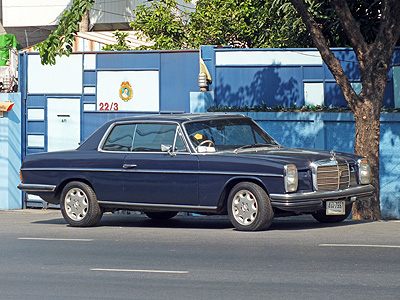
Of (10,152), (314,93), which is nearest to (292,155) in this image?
(314,93)

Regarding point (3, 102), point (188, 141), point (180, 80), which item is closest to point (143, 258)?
point (188, 141)

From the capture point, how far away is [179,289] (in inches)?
307

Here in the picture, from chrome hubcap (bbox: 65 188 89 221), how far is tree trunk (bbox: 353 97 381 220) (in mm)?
4461

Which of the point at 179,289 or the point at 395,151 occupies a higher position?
the point at 395,151

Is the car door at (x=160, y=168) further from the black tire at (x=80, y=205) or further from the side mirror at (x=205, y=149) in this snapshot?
the black tire at (x=80, y=205)

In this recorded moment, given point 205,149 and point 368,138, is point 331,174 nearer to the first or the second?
point 205,149

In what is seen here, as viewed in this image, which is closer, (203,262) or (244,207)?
(203,262)

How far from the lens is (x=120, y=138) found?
42.5ft

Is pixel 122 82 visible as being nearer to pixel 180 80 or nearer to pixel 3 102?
pixel 180 80

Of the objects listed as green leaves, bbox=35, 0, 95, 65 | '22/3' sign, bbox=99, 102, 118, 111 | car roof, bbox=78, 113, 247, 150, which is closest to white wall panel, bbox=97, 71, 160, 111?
'22/3' sign, bbox=99, 102, 118, 111

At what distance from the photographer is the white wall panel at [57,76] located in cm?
1941

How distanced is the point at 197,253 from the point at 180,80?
9141 mm

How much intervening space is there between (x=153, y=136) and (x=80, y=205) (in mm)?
1663

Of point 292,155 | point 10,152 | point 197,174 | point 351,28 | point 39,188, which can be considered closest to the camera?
point 292,155
